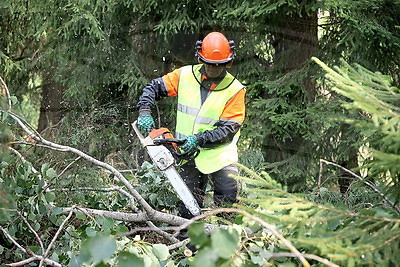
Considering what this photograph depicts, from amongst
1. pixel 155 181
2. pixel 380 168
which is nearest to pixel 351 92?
pixel 380 168

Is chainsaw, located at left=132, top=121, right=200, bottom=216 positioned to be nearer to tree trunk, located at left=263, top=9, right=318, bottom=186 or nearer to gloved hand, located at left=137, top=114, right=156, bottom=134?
gloved hand, located at left=137, top=114, right=156, bottom=134

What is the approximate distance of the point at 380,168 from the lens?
207 cm

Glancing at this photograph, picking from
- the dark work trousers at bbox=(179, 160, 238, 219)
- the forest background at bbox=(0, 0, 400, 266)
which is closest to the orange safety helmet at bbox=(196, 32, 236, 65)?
the dark work trousers at bbox=(179, 160, 238, 219)

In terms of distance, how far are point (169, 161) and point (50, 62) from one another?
5.79 metres

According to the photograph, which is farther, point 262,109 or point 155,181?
point 262,109

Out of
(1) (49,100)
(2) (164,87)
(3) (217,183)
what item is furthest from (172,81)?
(1) (49,100)

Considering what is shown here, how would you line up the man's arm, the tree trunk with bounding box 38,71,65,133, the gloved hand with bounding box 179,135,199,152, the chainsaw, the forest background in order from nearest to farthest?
the chainsaw < the gloved hand with bounding box 179,135,199,152 < the man's arm < the forest background < the tree trunk with bounding box 38,71,65,133

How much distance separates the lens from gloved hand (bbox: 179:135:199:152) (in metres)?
4.48

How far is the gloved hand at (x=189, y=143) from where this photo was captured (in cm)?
448

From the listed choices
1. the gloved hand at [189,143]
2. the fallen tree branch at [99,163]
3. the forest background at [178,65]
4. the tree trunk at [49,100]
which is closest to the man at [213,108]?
the gloved hand at [189,143]

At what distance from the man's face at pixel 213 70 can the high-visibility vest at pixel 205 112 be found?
8 cm

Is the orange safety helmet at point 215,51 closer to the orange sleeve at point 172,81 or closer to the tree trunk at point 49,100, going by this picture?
the orange sleeve at point 172,81

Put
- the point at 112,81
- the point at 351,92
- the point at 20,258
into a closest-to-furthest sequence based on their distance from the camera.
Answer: the point at 351,92, the point at 20,258, the point at 112,81

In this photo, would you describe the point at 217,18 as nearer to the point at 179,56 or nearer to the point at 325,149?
the point at 179,56
